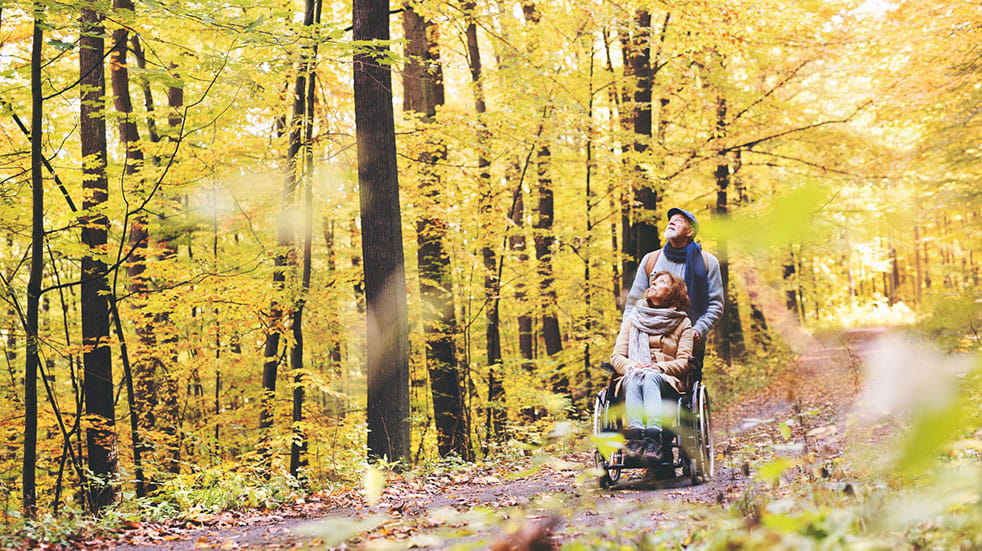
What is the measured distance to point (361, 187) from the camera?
712 cm

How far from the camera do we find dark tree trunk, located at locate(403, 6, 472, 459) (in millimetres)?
9734

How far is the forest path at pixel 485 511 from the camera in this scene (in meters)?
2.69

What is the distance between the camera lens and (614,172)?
38.9ft

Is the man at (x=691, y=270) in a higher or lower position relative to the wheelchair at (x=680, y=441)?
higher

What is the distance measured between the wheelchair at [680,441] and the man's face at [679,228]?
1.03 m

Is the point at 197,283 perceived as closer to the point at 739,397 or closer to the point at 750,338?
the point at 739,397

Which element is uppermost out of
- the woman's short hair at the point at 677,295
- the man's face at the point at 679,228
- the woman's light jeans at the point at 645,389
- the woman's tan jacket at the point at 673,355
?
the man's face at the point at 679,228

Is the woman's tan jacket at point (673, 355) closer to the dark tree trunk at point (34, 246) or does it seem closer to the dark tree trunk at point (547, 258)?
the dark tree trunk at point (34, 246)

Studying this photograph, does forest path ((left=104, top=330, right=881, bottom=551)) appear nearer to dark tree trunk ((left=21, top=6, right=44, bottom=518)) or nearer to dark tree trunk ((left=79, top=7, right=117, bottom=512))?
dark tree trunk ((left=21, top=6, right=44, bottom=518))

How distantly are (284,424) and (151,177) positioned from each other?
391cm

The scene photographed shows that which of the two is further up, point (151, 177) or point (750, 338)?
point (151, 177)

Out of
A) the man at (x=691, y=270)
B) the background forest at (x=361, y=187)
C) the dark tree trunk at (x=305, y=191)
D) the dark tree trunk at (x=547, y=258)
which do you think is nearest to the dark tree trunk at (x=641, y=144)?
the background forest at (x=361, y=187)

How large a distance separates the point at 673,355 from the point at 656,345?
14 centimetres

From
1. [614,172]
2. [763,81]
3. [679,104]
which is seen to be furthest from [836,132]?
[614,172]
